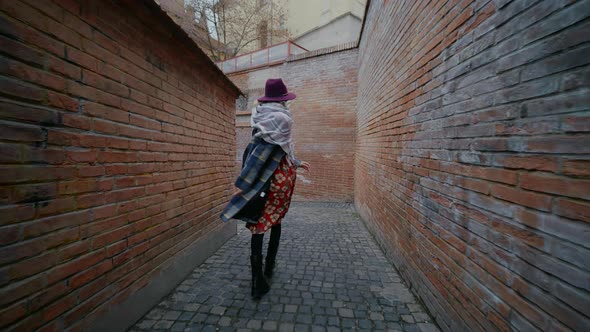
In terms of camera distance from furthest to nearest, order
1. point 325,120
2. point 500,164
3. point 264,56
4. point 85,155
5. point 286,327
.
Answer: point 264,56, point 325,120, point 286,327, point 85,155, point 500,164

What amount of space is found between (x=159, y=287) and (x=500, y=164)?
2.97 metres

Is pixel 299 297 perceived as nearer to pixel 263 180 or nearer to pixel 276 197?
pixel 276 197

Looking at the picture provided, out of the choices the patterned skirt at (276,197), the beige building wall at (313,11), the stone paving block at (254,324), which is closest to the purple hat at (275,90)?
the patterned skirt at (276,197)

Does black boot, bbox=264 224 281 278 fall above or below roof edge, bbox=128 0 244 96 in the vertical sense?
below

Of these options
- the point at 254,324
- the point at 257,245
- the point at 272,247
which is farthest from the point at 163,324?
the point at 272,247

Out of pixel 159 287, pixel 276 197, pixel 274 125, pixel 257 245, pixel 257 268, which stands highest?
pixel 274 125

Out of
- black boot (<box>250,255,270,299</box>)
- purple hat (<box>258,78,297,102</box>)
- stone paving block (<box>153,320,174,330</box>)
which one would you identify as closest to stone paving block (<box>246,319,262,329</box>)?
black boot (<box>250,255,270,299</box>)

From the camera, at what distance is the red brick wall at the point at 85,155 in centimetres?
118

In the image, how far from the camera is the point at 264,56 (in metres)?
11.0

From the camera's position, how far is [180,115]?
2652mm

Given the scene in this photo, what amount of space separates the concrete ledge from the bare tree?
1511 cm

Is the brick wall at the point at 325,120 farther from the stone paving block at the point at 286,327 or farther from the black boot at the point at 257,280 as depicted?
the stone paving block at the point at 286,327

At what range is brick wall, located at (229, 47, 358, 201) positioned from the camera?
24.5ft

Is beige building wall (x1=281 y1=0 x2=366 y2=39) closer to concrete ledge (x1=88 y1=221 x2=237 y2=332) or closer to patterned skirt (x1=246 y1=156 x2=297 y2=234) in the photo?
patterned skirt (x1=246 y1=156 x2=297 y2=234)
